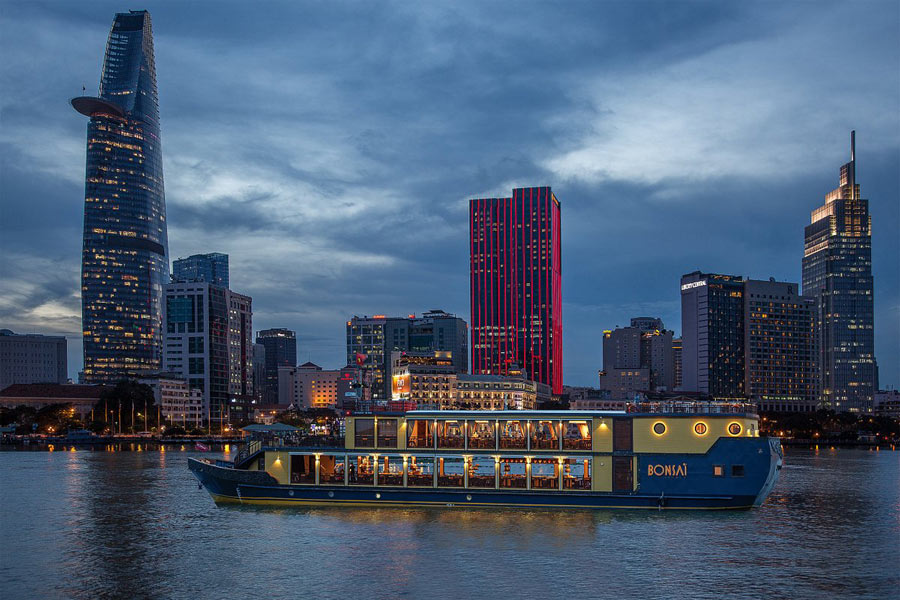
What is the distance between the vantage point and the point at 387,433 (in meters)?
46.2

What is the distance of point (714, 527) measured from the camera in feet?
133

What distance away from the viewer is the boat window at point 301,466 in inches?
1826

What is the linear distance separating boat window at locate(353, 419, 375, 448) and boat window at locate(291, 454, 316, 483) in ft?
9.17

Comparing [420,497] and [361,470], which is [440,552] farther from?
[361,470]

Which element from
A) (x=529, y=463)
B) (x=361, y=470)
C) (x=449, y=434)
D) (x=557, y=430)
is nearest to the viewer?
(x=529, y=463)

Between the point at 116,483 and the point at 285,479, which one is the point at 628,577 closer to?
the point at 285,479

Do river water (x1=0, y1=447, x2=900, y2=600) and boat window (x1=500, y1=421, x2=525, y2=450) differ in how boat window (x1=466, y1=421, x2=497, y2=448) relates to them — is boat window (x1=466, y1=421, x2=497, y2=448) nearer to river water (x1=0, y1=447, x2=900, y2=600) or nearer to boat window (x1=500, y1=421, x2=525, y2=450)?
boat window (x1=500, y1=421, x2=525, y2=450)

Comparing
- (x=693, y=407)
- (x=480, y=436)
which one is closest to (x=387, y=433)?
(x=480, y=436)

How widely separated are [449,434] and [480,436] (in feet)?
5.77

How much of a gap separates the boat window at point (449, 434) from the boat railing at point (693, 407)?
8.88 m

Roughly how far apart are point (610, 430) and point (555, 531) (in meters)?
6.46

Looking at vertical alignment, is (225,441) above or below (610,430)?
below

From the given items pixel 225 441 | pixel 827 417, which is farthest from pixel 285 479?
pixel 827 417

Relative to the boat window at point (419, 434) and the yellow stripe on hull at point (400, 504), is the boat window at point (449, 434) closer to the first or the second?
the boat window at point (419, 434)
